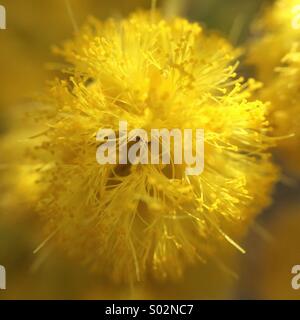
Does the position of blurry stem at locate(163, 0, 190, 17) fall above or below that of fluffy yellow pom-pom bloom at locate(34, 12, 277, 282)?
above

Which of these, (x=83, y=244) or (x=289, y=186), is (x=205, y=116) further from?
(x=289, y=186)

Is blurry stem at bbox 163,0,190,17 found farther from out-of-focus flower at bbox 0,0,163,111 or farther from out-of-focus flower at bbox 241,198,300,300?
out-of-focus flower at bbox 241,198,300,300
